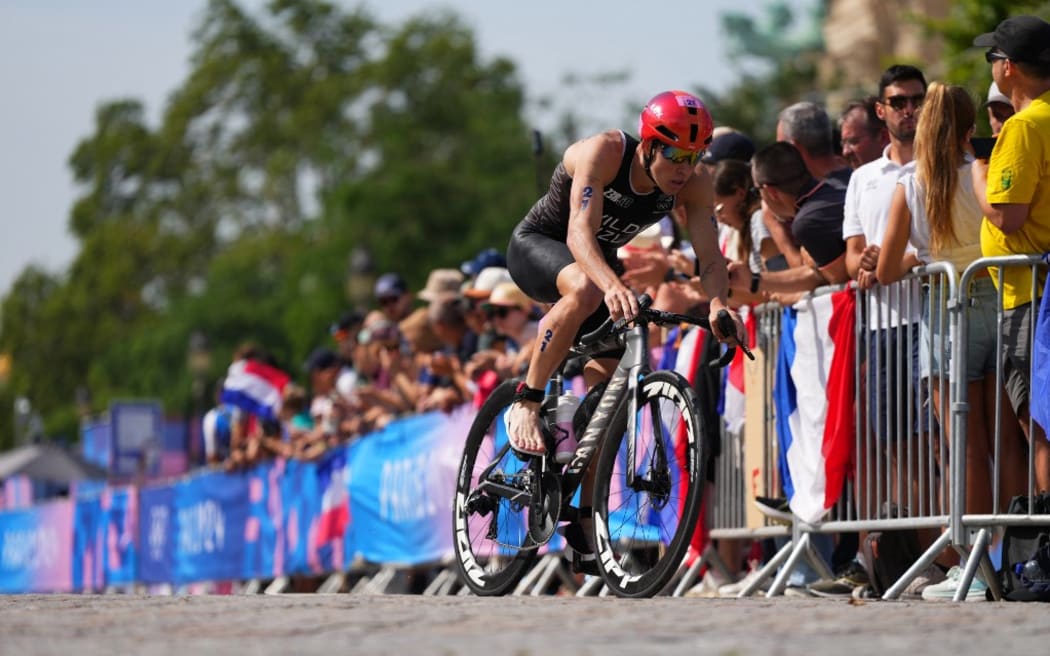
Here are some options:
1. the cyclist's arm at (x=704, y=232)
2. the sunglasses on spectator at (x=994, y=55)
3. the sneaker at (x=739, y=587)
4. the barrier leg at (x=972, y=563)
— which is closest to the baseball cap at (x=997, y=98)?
the sunglasses on spectator at (x=994, y=55)

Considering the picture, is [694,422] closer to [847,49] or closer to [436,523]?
[436,523]

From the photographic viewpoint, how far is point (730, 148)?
10.7 metres

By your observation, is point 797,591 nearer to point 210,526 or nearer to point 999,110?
point 999,110

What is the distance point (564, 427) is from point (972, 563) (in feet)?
5.64

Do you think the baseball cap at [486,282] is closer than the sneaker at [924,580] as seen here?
No

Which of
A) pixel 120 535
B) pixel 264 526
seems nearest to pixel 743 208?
pixel 264 526

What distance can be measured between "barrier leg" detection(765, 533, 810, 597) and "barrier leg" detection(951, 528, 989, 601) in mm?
1246

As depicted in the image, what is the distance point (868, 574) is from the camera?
9.09 meters

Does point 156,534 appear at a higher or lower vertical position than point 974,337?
lower

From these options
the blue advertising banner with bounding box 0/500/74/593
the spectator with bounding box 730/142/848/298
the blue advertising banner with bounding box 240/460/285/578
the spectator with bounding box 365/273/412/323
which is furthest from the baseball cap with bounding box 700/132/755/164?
the blue advertising banner with bounding box 0/500/74/593

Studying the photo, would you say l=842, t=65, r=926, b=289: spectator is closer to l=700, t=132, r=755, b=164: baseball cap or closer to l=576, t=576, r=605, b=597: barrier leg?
l=700, t=132, r=755, b=164: baseball cap

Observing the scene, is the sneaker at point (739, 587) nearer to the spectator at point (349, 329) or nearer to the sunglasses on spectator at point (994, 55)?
the sunglasses on spectator at point (994, 55)

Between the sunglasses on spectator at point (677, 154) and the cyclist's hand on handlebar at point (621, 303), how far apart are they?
0.68m

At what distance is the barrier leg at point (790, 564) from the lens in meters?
8.94
